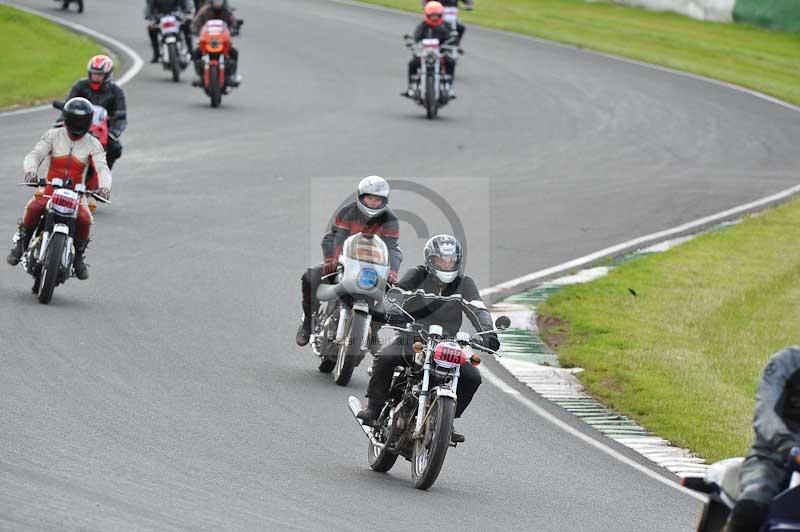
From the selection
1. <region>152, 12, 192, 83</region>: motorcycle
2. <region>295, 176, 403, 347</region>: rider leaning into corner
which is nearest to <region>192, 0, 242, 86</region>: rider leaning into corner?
<region>152, 12, 192, 83</region>: motorcycle

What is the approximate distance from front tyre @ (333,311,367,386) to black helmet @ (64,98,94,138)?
4213 mm

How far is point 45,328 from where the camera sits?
14414 millimetres

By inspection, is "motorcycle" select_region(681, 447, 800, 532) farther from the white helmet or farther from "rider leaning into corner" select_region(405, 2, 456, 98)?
"rider leaning into corner" select_region(405, 2, 456, 98)

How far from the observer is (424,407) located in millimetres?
10844

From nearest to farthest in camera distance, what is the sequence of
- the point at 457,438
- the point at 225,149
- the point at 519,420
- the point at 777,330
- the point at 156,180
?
the point at 457,438, the point at 519,420, the point at 777,330, the point at 156,180, the point at 225,149

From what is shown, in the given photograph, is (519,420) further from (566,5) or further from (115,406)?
(566,5)

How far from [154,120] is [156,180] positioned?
4.32 metres

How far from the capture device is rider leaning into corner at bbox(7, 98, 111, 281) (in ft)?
52.0

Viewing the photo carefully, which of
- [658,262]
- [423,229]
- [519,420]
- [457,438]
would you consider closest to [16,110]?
[423,229]

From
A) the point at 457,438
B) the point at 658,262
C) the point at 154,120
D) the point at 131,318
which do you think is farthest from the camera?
the point at 154,120

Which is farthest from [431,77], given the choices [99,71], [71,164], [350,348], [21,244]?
[350,348]

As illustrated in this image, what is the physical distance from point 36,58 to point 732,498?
25.7 metres

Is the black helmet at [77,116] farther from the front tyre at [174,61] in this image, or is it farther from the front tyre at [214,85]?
the front tyre at [174,61]

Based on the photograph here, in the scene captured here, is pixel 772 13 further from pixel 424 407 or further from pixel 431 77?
pixel 424 407
